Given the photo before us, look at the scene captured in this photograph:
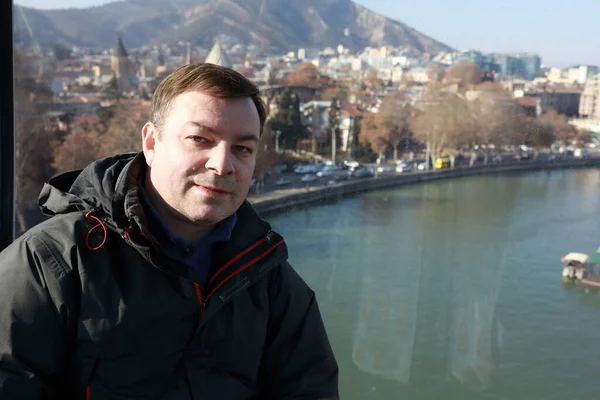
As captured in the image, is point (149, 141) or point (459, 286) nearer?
point (149, 141)

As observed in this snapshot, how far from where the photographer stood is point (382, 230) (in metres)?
3.61

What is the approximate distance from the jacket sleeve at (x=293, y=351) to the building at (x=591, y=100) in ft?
4.97

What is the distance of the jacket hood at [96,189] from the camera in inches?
24.3

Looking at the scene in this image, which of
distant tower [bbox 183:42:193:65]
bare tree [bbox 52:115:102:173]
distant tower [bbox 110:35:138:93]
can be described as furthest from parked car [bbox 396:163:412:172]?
bare tree [bbox 52:115:102:173]

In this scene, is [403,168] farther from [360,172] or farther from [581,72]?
[581,72]

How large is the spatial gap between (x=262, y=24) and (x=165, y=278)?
243cm

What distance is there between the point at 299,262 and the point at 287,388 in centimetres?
285

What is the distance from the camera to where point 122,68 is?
4852 millimetres

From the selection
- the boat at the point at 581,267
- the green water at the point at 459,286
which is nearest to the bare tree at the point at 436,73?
the green water at the point at 459,286

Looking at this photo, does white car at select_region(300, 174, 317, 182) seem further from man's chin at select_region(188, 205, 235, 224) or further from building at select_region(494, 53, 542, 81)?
man's chin at select_region(188, 205, 235, 224)

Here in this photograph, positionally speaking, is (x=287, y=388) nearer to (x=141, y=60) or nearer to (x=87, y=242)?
(x=87, y=242)

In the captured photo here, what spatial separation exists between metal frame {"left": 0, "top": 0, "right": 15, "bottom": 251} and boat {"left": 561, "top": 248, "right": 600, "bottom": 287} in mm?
2101

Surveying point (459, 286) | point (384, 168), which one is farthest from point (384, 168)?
point (459, 286)

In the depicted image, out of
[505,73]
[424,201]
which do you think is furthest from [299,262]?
[505,73]
